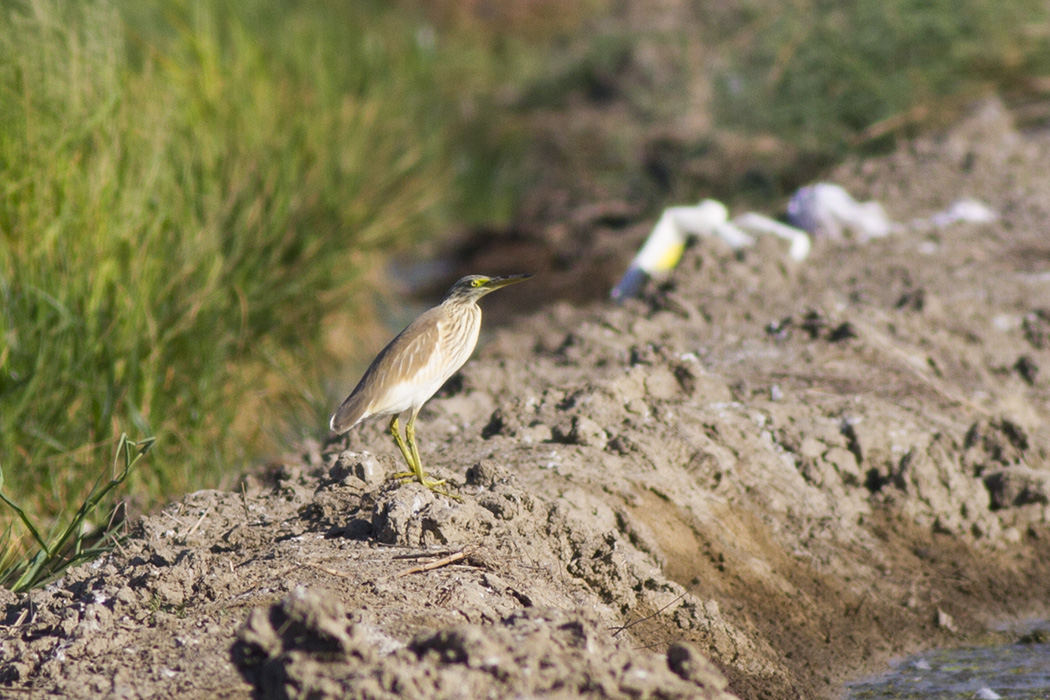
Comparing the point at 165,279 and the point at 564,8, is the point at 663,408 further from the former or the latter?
the point at 564,8

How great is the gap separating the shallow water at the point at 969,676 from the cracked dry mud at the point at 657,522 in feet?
0.25

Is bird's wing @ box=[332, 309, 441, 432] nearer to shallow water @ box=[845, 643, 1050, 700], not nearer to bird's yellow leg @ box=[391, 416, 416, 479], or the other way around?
bird's yellow leg @ box=[391, 416, 416, 479]

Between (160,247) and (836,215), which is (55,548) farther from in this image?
(836,215)

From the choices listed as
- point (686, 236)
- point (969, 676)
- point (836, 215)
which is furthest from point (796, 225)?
point (969, 676)

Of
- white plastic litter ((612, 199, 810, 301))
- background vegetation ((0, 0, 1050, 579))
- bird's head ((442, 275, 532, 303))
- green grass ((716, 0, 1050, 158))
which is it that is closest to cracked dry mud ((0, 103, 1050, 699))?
white plastic litter ((612, 199, 810, 301))

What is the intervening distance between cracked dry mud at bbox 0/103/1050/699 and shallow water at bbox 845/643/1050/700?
75mm

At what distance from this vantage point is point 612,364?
4.77 m

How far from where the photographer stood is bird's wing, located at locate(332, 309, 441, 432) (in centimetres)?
337

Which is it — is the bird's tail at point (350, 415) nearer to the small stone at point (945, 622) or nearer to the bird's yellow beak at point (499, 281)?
the bird's yellow beak at point (499, 281)

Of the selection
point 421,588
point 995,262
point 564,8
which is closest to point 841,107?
point 995,262

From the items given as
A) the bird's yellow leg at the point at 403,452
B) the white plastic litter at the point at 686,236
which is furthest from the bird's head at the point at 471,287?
the white plastic litter at the point at 686,236

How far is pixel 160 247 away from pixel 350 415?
212 cm

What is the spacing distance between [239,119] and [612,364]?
3.26 metres

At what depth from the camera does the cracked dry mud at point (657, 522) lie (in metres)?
2.54
